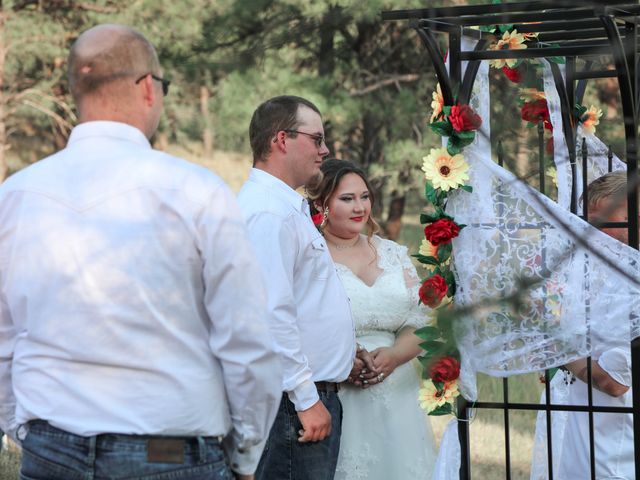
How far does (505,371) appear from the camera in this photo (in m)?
3.69

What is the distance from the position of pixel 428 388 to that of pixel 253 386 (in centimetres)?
165

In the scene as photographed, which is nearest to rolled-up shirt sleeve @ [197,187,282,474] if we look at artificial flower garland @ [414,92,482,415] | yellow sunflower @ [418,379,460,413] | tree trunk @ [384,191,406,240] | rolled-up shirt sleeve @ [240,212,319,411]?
rolled-up shirt sleeve @ [240,212,319,411]

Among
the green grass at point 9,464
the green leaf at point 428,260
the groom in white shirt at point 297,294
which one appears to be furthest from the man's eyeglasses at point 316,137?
the green grass at point 9,464

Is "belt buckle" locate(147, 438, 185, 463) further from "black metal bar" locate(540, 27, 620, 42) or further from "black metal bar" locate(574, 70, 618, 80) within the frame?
"black metal bar" locate(574, 70, 618, 80)

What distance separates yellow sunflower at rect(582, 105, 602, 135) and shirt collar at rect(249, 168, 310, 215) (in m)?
1.58

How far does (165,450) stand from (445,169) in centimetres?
187

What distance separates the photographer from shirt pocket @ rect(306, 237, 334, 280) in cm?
360

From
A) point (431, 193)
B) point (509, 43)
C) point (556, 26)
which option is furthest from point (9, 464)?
point (556, 26)

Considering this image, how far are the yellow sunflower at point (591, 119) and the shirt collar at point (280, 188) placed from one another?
158 centimetres

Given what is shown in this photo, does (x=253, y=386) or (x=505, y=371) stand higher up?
(x=253, y=386)

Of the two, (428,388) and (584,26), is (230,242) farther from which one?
(584,26)

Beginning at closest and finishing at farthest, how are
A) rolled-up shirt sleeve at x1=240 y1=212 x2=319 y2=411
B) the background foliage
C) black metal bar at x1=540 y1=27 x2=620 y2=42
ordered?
rolled-up shirt sleeve at x1=240 y1=212 x2=319 y2=411 → black metal bar at x1=540 y1=27 x2=620 y2=42 → the background foliage

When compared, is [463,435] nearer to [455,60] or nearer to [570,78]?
[455,60]

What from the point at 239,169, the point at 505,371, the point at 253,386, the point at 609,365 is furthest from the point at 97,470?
the point at 239,169
